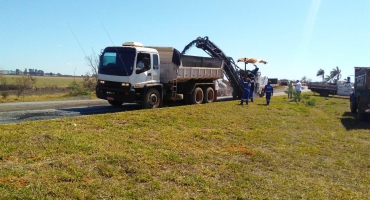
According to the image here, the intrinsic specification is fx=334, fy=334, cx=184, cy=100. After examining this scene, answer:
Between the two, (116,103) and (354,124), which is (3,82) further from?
(354,124)

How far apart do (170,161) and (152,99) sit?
6926 mm

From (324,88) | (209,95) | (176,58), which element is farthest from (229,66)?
(324,88)

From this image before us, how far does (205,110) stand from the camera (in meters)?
12.9

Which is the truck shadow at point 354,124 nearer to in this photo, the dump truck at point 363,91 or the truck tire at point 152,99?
the dump truck at point 363,91

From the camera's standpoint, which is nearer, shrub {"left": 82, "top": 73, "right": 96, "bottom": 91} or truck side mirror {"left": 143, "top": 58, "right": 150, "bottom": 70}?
truck side mirror {"left": 143, "top": 58, "right": 150, "bottom": 70}

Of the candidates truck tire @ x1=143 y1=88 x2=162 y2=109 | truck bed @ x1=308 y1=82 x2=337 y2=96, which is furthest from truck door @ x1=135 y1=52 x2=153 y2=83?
truck bed @ x1=308 y1=82 x2=337 y2=96

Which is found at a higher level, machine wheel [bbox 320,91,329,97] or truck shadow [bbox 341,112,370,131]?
machine wheel [bbox 320,91,329,97]

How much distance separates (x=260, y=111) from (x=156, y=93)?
190 inches

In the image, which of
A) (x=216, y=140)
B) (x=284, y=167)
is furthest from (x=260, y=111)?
(x=284, y=167)

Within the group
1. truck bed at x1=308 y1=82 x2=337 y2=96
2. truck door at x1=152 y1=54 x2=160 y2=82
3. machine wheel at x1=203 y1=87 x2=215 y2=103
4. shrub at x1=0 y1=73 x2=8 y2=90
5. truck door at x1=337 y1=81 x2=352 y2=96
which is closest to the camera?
truck door at x1=152 y1=54 x2=160 y2=82

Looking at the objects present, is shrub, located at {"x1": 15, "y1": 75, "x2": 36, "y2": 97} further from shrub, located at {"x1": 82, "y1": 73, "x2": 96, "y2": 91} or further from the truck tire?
the truck tire

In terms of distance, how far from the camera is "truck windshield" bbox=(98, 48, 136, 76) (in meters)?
12.4

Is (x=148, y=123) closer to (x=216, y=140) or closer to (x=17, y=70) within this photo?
(x=216, y=140)

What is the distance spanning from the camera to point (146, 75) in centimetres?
1300
